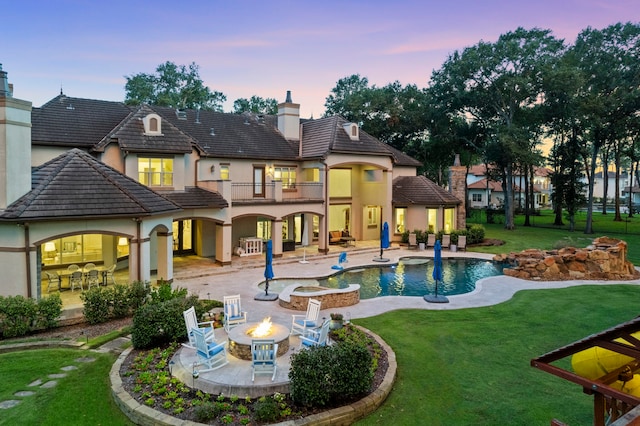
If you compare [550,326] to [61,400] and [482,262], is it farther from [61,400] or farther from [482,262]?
[61,400]

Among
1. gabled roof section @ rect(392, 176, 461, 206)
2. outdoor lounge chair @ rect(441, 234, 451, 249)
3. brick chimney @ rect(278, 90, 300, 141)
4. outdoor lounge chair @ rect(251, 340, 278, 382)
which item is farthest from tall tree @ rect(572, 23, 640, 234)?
outdoor lounge chair @ rect(251, 340, 278, 382)

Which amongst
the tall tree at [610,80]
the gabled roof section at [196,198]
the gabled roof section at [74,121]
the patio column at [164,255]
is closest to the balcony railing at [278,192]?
the gabled roof section at [196,198]

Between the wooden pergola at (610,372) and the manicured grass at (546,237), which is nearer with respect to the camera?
the wooden pergola at (610,372)

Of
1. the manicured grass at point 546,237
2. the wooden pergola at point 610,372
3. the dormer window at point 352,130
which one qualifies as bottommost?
the manicured grass at point 546,237

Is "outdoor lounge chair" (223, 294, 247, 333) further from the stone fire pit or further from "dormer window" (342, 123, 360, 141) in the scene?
"dormer window" (342, 123, 360, 141)

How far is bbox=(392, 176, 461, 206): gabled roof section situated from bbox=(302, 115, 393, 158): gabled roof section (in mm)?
3968

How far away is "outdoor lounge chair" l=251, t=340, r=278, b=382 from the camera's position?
842 cm

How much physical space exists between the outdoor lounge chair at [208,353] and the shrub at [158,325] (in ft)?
5.28

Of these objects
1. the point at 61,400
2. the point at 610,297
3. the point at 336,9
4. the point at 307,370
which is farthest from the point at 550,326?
the point at 336,9

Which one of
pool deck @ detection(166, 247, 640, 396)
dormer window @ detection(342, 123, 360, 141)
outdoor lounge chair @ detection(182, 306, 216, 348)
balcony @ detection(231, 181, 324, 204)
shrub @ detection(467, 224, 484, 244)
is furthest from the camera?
shrub @ detection(467, 224, 484, 244)

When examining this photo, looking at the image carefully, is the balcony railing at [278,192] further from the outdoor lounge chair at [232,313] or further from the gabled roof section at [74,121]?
the outdoor lounge chair at [232,313]

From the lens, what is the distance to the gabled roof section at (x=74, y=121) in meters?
19.6

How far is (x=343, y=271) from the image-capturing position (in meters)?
21.4

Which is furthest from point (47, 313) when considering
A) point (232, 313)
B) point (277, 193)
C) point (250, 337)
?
point (277, 193)
